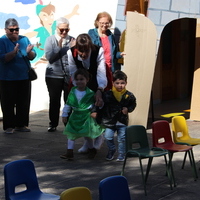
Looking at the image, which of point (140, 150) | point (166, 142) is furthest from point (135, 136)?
point (166, 142)

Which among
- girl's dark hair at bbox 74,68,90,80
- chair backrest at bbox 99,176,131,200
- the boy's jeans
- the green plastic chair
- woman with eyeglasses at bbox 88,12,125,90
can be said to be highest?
woman with eyeglasses at bbox 88,12,125,90

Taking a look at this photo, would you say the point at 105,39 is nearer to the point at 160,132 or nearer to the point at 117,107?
the point at 117,107

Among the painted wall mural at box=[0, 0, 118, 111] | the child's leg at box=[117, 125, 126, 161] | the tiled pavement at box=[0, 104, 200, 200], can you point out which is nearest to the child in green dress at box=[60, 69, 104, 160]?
the child's leg at box=[117, 125, 126, 161]

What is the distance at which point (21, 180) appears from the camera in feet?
17.3

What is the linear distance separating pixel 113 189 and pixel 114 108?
3.77m

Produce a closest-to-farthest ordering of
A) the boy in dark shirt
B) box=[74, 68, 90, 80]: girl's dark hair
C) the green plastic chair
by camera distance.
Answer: the green plastic chair → the boy in dark shirt → box=[74, 68, 90, 80]: girl's dark hair

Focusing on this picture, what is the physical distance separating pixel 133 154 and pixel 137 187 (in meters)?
0.40

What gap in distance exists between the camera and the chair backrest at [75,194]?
4328 mm

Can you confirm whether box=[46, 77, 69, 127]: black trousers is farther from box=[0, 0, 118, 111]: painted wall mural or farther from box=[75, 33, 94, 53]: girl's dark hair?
box=[0, 0, 118, 111]: painted wall mural

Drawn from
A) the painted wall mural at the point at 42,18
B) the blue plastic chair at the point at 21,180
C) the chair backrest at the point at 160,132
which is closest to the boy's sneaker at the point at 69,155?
the chair backrest at the point at 160,132

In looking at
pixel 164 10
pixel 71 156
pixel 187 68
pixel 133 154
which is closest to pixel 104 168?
pixel 71 156

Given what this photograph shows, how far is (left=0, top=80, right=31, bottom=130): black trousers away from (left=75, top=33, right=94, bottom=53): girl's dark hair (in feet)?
7.27

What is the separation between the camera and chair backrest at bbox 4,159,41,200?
16.9ft

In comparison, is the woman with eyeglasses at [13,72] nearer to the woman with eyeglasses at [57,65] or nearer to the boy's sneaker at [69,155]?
the woman with eyeglasses at [57,65]
